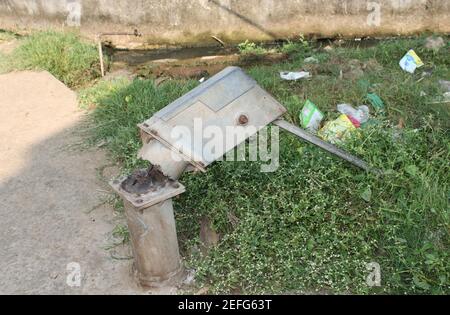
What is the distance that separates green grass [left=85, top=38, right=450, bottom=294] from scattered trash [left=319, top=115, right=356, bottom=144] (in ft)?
0.43

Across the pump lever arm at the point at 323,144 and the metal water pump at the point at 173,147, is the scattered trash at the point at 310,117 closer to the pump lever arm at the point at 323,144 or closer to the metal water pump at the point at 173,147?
the pump lever arm at the point at 323,144

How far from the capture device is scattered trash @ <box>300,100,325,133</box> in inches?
157

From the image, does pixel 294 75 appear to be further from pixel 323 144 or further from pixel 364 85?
pixel 323 144

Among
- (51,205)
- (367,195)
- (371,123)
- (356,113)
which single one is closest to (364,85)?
(356,113)

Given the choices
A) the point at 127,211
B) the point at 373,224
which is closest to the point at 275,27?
the point at 373,224

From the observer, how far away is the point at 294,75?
492cm

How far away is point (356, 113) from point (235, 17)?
10.4 feet

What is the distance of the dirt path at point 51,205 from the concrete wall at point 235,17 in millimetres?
2283

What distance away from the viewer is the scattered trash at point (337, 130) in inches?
145

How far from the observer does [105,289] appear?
9.41 ft

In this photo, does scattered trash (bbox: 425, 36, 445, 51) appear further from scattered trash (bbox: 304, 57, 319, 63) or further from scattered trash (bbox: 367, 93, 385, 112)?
scattered trash (bbox: 367, 93, 385, 112)

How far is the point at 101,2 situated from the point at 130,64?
107 centimetres
